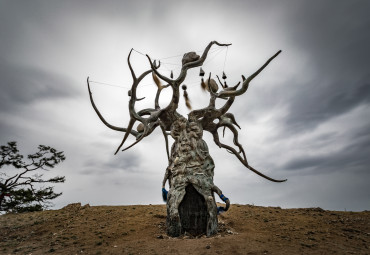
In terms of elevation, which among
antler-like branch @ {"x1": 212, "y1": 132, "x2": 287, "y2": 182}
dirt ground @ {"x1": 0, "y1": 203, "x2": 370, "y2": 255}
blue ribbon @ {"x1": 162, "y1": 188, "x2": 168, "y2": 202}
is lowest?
dirt ground @ {"x1": 0, "y1": 203, "x2": 370, "y2": 255}

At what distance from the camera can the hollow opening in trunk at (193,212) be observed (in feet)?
22.6

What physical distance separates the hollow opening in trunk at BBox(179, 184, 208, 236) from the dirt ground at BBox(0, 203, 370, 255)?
0.45 metres

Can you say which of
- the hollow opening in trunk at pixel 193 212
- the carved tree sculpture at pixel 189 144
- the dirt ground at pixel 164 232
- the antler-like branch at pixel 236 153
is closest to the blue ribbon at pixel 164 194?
the carved tree sculpture at pixel 189 144

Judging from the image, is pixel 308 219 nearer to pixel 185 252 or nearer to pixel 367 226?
pixel 367 226

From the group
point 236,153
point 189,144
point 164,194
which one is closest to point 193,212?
point 164,194

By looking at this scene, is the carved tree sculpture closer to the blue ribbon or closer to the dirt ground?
the blue ribbon

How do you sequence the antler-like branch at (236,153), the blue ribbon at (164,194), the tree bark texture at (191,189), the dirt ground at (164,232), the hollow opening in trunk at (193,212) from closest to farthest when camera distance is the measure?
1. the dirt ground at (164,232)
2. the tree bark texture at (191,189)
3. the hollow opening in trunk at (193,212)
4. the blue ribbon at (164,194)
5. the antler-like branch at (236,153)

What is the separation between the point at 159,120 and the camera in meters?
8.33

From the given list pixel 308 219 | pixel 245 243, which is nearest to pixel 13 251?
pixel 245 243

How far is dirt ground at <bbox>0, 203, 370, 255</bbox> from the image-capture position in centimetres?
548

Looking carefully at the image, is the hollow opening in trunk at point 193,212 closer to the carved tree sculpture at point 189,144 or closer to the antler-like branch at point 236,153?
the carved tree sculpture at point 189,144

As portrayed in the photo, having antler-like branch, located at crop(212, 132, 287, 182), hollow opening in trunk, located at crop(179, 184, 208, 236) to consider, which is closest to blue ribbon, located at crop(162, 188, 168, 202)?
hollow opening in trunk, located at crop(179, 184, 208, 236)

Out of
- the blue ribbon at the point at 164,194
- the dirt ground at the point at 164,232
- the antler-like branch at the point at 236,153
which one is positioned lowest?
the dirt ground at the point at 164,232

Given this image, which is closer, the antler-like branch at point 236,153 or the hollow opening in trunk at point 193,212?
the hollow opening in trunk at point 193,212
